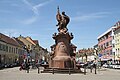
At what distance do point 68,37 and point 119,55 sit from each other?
2031 inches

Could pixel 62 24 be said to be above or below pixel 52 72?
above

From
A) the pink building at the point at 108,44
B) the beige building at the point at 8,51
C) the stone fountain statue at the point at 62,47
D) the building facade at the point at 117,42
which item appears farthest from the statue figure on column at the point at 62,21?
the pink building at the point at 108,44

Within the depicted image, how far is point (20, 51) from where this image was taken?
382 ft

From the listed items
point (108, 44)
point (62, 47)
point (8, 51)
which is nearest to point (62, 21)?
point (62, 47)

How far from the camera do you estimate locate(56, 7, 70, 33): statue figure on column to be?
129ft

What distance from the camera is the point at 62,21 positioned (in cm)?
3956

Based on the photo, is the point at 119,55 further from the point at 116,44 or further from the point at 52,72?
the point at 52,72

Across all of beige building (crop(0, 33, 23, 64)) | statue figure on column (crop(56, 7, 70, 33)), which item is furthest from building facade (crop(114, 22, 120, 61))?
statue figure on column (crop(56, 7, 70, 33))

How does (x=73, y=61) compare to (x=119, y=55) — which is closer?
(x=73, y=61)

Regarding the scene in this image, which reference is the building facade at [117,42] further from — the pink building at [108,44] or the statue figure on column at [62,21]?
the statue figure on column at [62,21]

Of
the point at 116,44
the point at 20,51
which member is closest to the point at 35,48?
the point at 20,51

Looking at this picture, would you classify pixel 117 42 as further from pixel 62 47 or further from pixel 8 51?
pixel 62 47

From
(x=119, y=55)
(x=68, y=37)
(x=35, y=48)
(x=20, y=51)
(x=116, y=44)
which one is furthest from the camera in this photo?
(x=35, y=48)

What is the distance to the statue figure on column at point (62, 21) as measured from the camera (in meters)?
39.4
